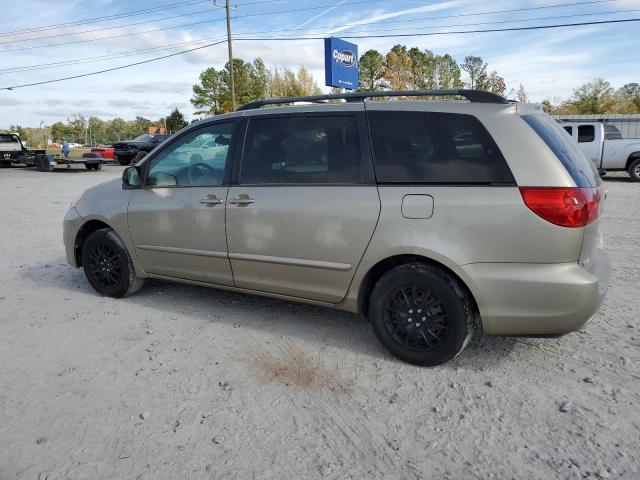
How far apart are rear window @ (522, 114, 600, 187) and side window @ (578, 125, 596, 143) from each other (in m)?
14.4

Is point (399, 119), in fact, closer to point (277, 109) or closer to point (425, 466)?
point (277, 109)

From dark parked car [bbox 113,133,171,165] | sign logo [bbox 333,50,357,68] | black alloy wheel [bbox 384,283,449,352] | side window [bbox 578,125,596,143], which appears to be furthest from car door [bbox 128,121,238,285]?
sign logo [bbox 333,50,357,68]

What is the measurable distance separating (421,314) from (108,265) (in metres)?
3.12

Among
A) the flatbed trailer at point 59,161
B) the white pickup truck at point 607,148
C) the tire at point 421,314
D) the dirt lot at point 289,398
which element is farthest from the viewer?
the flatbed trailer at point 59,161

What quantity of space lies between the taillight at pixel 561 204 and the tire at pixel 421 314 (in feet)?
2.19

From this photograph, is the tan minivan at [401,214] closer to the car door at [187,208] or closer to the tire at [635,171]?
the car door at [187,208]

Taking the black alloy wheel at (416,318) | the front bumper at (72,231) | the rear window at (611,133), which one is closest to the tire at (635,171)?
the rear window at (611,133)

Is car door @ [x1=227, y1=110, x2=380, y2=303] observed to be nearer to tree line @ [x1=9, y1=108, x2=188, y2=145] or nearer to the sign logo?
the sign logo

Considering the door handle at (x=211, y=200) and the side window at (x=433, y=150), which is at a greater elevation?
the side window at (x=433, y=150)

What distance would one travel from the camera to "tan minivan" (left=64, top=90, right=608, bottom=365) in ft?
9.62

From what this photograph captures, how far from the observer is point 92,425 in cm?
269

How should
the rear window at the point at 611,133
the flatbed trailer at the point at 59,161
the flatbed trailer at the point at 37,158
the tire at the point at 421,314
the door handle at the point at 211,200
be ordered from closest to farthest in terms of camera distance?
the tire at the point at 421,314 < the door handle at the point at 211,200 < the rear window at the point at 611,133 < the flatbed trailer at the point at 59,161 < the flatbed trailer at the point at 37,158

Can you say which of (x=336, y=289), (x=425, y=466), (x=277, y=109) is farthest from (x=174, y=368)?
(x=277, y=109)

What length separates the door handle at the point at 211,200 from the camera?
3964mm
